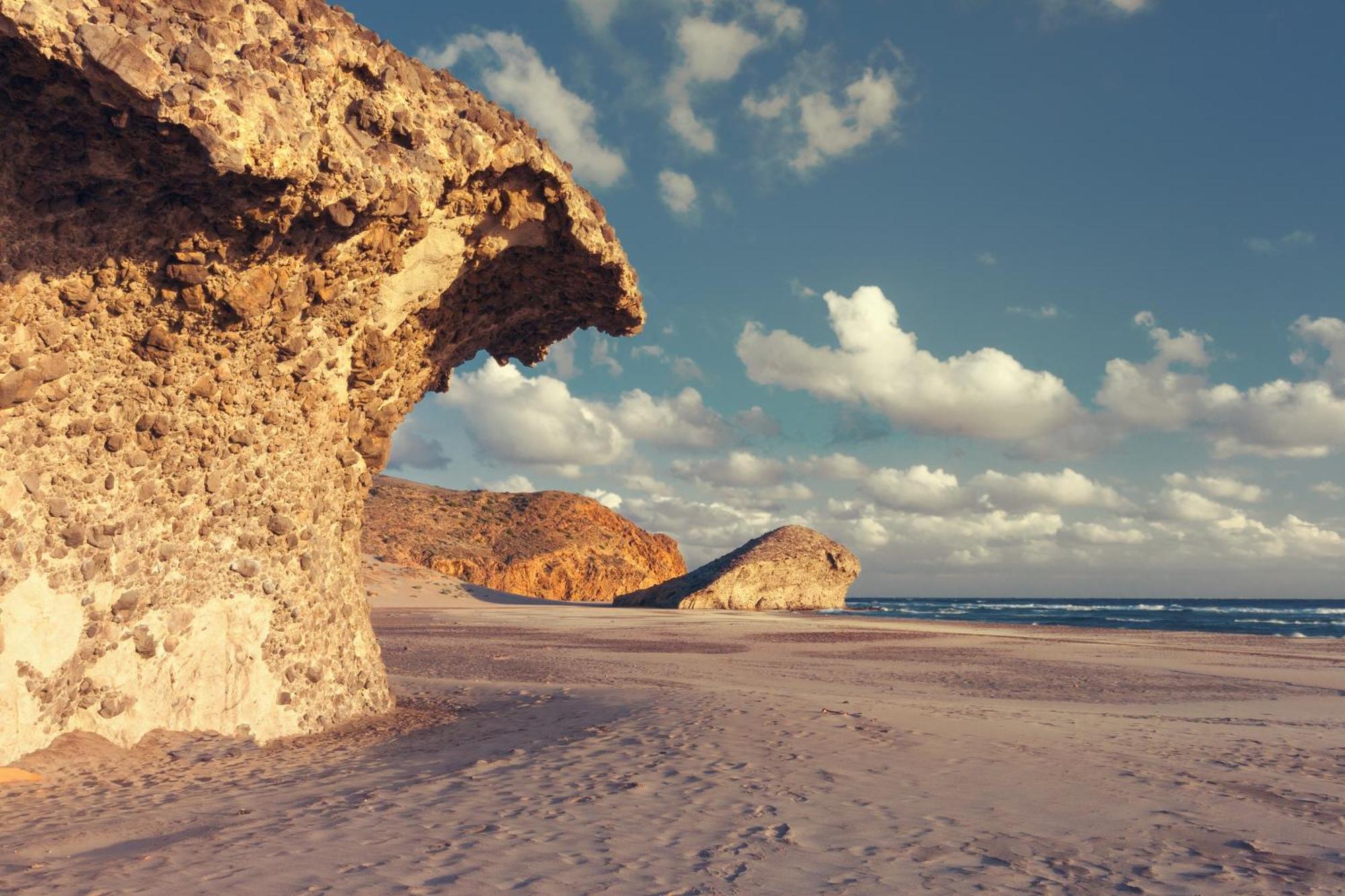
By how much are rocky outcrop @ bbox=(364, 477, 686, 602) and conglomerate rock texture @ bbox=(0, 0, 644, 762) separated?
5207 cm

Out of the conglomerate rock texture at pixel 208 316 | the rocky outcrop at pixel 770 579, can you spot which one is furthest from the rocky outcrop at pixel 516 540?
the conglomerate rock texture at pixel 208 316

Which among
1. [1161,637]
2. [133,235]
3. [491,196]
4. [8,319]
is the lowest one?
[1161,637]

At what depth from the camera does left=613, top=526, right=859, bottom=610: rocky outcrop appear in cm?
4712

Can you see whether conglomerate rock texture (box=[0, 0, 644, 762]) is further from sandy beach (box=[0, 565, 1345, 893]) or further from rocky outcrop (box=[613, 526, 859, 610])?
rocky outcrop (box=[613, 526, 859, 610])

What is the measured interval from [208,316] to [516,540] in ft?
203

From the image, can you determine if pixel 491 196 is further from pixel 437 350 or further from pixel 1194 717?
pixel 1194 717

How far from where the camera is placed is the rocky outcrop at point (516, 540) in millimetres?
61375

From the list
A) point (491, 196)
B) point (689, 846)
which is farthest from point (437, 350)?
point (689, 846)

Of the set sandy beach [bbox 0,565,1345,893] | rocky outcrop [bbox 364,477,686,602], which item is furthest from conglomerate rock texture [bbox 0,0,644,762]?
rocky outcrop [bbox 364,477,686,602]

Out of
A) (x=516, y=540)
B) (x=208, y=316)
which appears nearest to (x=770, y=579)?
(x=516, y=540)

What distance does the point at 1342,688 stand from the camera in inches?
565

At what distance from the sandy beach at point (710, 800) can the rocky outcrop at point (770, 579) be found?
3526cm

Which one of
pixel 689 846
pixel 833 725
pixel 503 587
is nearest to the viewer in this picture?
pixel 689 846

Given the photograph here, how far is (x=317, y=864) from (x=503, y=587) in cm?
5980
